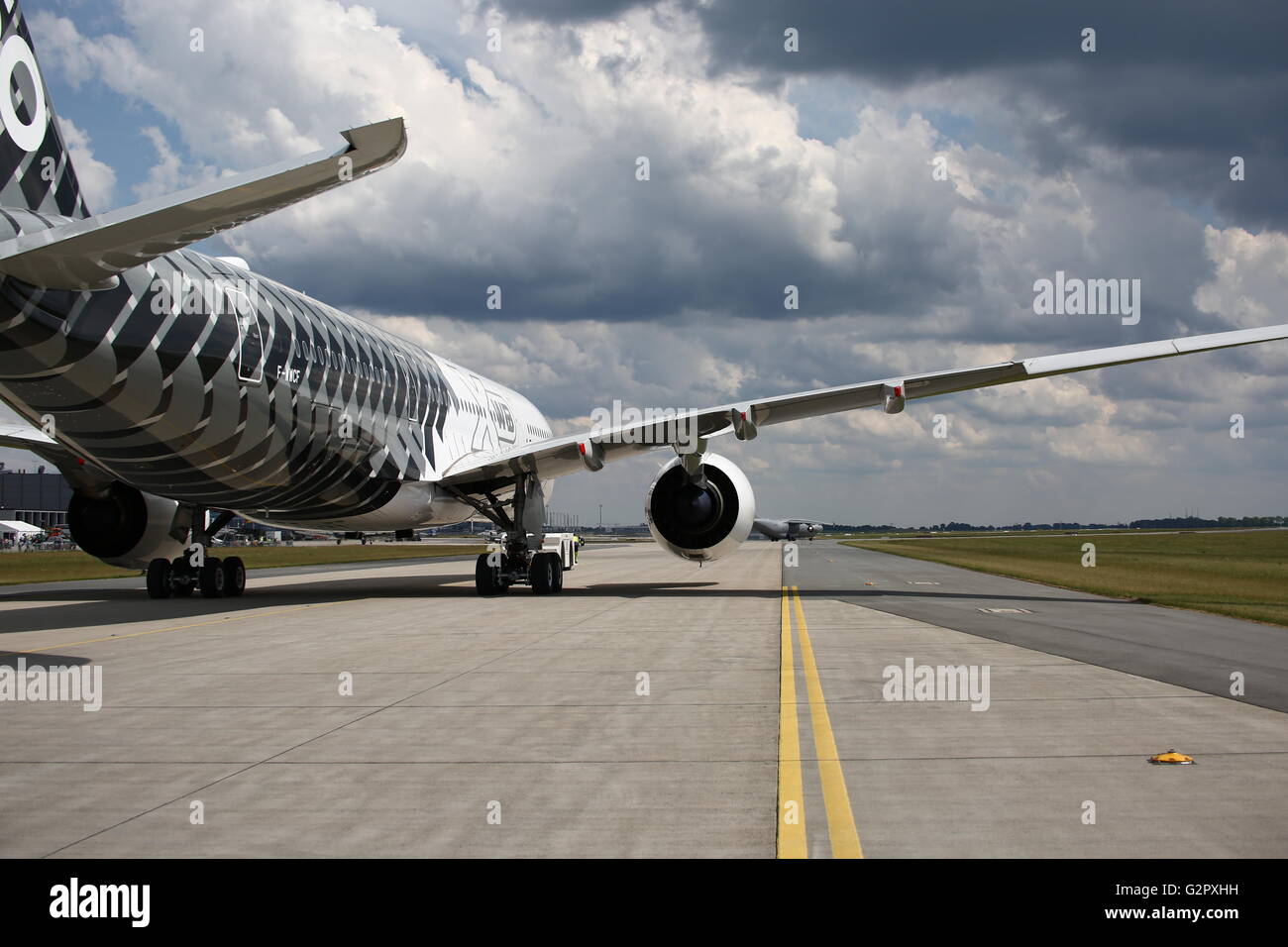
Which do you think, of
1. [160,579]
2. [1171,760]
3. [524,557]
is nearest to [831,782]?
[1171,760]

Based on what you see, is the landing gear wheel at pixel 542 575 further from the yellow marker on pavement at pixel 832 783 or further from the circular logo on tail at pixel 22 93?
the yellow marker on pavement at pixel 832 783

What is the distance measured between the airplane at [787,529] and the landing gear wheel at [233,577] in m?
85.6

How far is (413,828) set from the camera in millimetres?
4785


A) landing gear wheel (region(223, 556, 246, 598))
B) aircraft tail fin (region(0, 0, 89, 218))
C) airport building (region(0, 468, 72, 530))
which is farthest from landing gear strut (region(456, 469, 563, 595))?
airport building (region(0, 468, 72, 530))

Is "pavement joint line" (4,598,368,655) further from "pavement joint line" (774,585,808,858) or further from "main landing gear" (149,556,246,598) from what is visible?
"pavement joint line" (774,585,808,858)

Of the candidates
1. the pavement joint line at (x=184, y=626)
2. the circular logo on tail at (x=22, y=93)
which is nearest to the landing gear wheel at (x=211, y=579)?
the pavement joint line at (x=184, y=626)

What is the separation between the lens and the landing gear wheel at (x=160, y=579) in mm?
20125

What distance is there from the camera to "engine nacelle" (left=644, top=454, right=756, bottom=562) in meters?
Result: 20.6

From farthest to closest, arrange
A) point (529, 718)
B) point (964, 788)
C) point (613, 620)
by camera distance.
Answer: point (613, 620), point (529, 718), point (964, 788)

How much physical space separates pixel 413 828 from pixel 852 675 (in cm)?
596

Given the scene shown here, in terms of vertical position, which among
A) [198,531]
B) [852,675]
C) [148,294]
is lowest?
[852,675]

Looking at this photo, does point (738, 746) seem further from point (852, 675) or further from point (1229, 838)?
point (852, 675)
